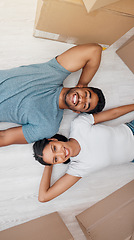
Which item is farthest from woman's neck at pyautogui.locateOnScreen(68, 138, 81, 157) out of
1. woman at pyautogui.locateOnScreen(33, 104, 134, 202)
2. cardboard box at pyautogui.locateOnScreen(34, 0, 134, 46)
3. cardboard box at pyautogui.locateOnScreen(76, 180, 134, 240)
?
cardboard box at pyautogui.locateOnScreen(34, 0, 134, 46)

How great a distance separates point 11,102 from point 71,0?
601 mm

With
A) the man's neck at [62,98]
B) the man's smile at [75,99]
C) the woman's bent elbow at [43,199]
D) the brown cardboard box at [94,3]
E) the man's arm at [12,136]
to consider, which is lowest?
the woman's bent elbow at [43,199]

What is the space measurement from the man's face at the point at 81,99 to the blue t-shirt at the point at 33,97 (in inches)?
3.9

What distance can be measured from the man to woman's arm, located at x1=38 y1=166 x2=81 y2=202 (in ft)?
0.93

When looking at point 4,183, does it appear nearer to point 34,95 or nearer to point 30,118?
point 30,118

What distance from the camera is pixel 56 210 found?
55.8 inches

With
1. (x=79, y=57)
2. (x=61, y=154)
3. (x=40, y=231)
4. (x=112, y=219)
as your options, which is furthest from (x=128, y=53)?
(x=40, y=231)

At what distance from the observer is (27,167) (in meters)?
1.37

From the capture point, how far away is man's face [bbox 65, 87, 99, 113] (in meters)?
1.09

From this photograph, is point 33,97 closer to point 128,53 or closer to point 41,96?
point 41,96

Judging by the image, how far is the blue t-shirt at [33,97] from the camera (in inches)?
43.5

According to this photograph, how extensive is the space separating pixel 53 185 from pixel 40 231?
10.3 inches

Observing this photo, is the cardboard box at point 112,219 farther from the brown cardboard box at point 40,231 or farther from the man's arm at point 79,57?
the man's arm at point 79,57

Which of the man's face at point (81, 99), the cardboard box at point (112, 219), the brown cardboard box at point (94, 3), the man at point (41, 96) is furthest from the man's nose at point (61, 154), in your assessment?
the brown cardboard box at point (94, 3)
